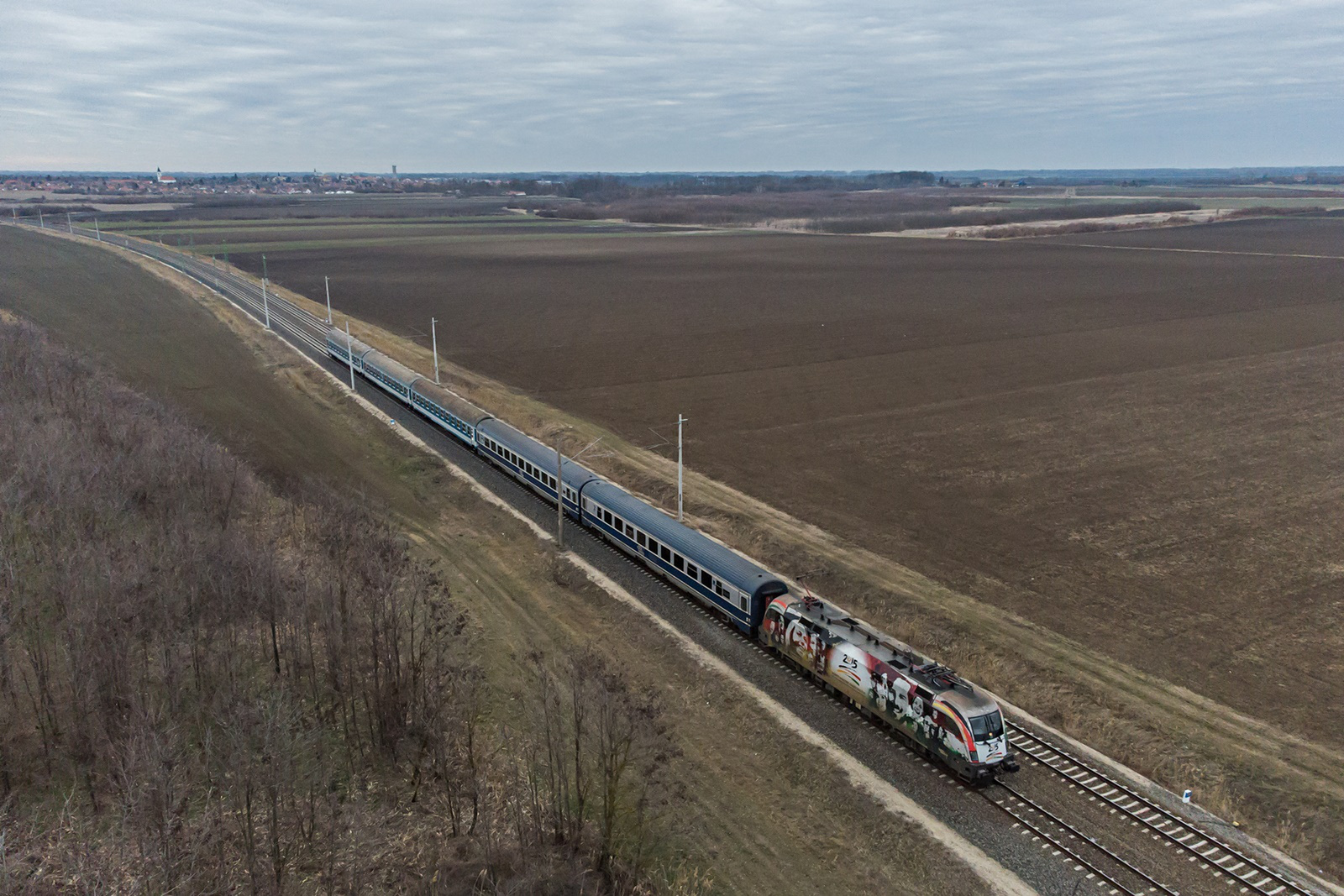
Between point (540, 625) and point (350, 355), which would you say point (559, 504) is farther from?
point (350, 355)

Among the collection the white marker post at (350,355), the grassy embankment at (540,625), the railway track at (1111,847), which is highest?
the white marker post at (350,355)

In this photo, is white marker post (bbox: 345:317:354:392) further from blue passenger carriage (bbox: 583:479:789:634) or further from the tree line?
blue passenger carriage (bbox: 583:479:789:634)

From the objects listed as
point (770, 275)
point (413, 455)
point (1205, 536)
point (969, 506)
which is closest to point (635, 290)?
point (770, 275)

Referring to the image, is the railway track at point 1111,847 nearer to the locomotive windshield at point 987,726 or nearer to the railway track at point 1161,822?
the railway track at point 1161,822

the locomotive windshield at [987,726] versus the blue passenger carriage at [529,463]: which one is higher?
the blue passenger carriage at [529,463]

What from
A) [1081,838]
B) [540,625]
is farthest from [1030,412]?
[1081,838]

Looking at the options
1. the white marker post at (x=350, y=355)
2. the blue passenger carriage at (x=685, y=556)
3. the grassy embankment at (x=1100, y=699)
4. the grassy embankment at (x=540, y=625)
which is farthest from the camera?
the white marker post at (x=350, y=355)

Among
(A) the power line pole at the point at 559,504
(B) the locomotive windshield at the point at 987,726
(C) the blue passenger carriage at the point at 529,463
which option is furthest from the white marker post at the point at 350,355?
(B) the locomotive windshield at the point at 987,726
